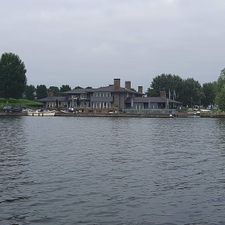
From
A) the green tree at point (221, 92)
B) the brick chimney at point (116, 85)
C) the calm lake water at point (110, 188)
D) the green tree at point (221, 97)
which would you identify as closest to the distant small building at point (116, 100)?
the brick chimney at point (116, 85)

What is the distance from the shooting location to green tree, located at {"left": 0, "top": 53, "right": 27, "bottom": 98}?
17388 cm

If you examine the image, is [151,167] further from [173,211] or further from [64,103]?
[64,103]

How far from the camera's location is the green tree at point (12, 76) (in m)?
174

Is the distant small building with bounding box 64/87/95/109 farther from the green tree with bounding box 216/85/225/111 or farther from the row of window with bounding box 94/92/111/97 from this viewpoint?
the green tree with bounding box 216/85/225/111

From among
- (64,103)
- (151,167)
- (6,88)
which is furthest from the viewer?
(64,103)

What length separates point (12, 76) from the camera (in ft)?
569

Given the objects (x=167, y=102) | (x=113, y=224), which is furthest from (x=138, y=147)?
(x=167, y=102)

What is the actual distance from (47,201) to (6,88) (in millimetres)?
159654

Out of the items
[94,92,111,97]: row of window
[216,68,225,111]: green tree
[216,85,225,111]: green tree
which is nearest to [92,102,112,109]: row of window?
[94,92,111,97]: row of window

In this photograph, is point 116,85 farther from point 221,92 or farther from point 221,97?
point 221,92

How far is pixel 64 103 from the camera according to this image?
644 feet

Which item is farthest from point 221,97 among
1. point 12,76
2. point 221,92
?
point 12,76

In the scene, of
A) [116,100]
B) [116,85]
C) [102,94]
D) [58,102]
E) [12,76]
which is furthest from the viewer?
[58,102]

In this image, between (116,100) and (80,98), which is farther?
(80,98)
